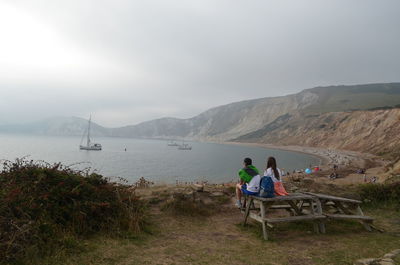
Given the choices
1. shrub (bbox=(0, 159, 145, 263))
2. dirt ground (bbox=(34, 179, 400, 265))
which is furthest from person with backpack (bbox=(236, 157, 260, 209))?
shrub (bbox=(0, 159, 145, 263))

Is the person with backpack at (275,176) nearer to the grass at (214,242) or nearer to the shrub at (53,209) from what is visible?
the grass at (214,242)

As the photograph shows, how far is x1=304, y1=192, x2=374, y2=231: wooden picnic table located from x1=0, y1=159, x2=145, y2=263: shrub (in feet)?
15.2

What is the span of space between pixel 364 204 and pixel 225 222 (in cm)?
530

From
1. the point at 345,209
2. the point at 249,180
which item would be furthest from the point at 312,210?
the point at 249,180

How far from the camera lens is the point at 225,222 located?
273 inches

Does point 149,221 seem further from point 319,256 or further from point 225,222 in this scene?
point 319,256

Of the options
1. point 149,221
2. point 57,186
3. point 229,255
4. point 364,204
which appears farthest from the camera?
point 364,204

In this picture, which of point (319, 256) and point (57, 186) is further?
point (57, 186)

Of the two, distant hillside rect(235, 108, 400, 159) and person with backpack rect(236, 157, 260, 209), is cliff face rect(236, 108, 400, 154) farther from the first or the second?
person with backpack rect(236, 157, 260, 209)

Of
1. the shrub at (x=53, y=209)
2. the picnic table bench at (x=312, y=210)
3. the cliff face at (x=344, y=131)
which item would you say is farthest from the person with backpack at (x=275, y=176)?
the cliff face at (x=344, y=131)

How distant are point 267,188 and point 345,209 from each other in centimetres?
264

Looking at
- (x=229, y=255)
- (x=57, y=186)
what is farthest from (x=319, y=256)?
(x=57, y=186)

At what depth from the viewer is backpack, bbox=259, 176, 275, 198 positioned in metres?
6.02

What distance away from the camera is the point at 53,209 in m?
5.02
